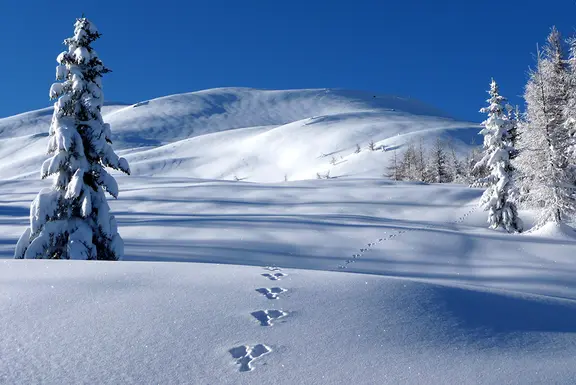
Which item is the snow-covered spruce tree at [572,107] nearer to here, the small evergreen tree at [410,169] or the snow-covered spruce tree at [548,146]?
the snow-covered spruce tree at [548,146]

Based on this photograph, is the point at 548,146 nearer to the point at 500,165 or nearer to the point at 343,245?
the point at 500,165

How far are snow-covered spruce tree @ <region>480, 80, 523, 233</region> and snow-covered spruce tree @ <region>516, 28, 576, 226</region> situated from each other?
2.34 metres

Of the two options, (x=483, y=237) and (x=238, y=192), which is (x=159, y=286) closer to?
(x=483, y=237)

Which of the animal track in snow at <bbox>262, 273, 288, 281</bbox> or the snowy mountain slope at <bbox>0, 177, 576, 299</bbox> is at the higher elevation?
the animal track in snow at <bbox>262, 273, 288, 281</bbox>

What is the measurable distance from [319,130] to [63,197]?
6203 inches

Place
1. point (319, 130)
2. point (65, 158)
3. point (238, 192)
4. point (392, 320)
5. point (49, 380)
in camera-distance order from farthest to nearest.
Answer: point (319, 130) < point (238, 192) < point (65, 158) < point (392, 320) < point (49, 380)

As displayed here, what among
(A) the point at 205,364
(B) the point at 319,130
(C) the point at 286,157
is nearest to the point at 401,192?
(A) the point at 205,364

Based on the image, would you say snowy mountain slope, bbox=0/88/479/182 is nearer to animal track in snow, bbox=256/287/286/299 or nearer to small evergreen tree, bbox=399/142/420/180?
small evergreen tree, bbox=399/142/420/180

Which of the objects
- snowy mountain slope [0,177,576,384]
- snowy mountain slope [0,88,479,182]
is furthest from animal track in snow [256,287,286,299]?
snowy mountain slope [0,88,479,182]

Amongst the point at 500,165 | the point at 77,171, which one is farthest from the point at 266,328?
the point at 500,165

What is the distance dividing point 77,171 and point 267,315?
920 cm

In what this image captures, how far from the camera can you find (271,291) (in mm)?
5699

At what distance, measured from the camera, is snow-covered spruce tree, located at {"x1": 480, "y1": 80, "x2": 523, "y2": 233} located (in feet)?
97.0

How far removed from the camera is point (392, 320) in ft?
15.4
